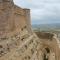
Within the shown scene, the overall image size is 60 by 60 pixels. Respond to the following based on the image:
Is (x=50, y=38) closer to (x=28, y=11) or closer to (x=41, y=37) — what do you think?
(x=41, y=37)

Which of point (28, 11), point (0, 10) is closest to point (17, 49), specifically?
point (0, 10)

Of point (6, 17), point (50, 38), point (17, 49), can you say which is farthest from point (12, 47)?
point (50, 38)

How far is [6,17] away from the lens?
15445mm

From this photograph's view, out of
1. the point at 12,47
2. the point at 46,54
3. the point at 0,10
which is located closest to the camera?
the point at 12,47

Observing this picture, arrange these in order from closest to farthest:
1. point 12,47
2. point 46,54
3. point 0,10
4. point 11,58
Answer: point 11,58, point 12,47, point 0,10, point 46,54

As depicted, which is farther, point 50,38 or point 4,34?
point 50,38

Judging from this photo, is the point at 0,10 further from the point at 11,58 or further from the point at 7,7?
the point at 11,58

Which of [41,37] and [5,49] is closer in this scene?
[5,49]

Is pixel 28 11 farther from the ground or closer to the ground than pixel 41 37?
farther from the ground

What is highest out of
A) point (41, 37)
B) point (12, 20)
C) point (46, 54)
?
point (12, 20)

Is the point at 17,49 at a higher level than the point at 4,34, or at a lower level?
lower

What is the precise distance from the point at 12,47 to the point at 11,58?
1389mm

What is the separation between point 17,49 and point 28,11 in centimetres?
1326

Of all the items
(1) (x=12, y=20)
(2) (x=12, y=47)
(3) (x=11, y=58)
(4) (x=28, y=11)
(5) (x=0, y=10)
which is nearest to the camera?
(3) (x=11, y=58)
